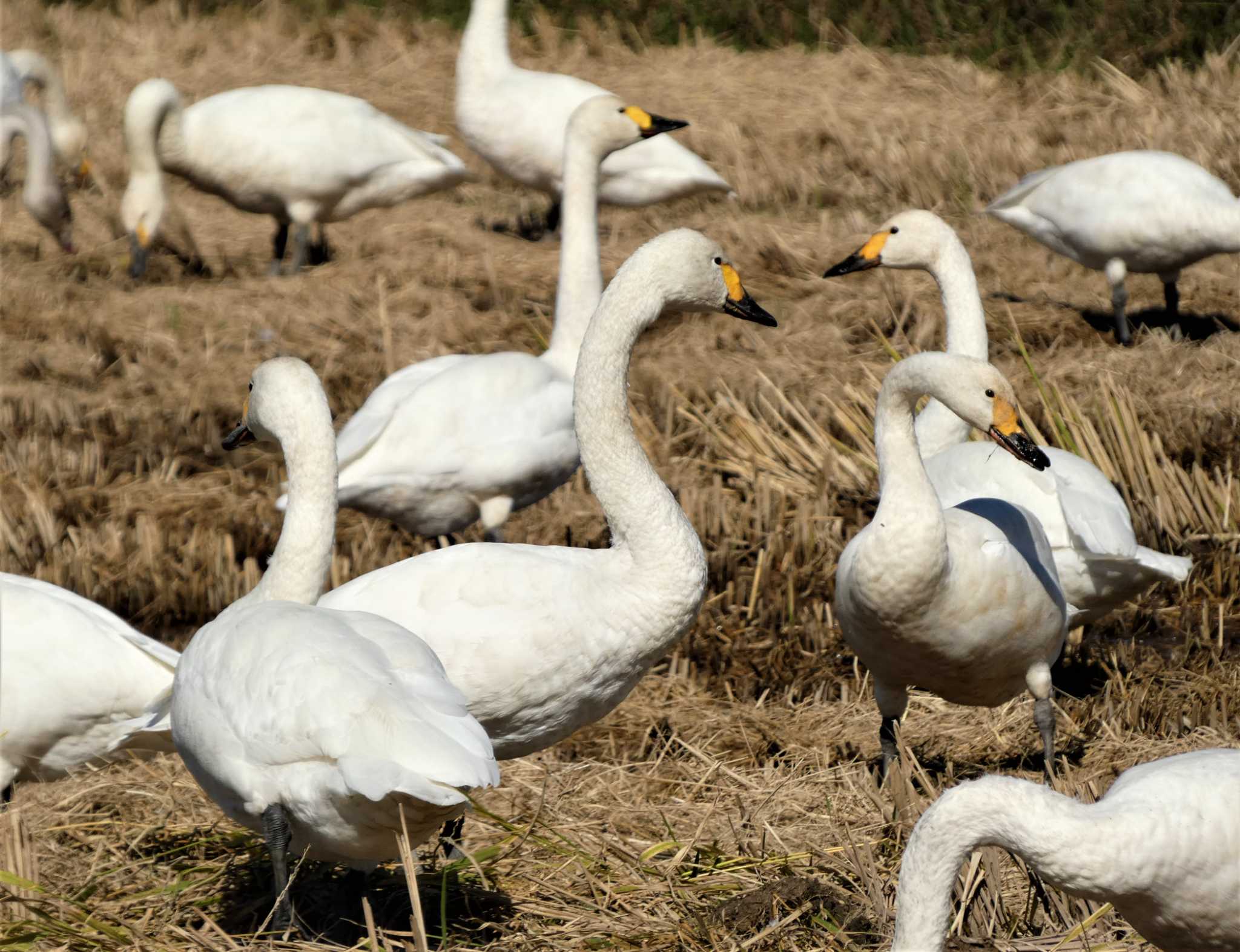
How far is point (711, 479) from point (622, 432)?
2.77 metres

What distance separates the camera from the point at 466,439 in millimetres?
5992

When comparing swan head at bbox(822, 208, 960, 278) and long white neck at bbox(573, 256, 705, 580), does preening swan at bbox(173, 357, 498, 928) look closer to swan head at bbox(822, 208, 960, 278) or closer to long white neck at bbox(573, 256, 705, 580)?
long white neck at bbox(573, 256, 705, 580)

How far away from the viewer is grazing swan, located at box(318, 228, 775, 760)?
386cm

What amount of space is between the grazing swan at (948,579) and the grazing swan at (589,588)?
60 cm

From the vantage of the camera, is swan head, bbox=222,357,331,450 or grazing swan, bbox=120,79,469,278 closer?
swan head, bbox=222,357,331,450

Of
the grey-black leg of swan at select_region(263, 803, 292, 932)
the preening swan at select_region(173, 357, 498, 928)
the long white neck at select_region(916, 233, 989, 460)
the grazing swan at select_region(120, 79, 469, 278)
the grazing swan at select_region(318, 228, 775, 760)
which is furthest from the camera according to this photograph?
the grazing swan at select_region(120, 79, 469, 278)

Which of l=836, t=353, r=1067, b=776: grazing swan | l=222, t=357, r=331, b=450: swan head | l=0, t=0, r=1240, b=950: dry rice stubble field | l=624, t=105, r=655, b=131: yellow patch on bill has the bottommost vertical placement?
l=0, t=0, r=1240, b=950: dry rice stubble field

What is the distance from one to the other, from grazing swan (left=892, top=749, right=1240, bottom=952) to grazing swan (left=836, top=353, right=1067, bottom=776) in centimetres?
126

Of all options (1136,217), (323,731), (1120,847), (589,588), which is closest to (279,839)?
(323,731)

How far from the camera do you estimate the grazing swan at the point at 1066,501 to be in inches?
202

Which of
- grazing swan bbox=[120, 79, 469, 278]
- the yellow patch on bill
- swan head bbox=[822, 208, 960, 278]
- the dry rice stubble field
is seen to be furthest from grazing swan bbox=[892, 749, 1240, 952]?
grazing swan bbox=[120, 79, 469, 278]

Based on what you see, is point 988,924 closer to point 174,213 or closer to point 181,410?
point 181,410

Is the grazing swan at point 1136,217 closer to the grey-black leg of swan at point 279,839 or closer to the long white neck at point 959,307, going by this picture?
the long white neck at point 959,307

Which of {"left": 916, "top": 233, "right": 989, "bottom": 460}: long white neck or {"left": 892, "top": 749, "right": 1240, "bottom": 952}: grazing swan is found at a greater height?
{"left": 892, "top": 749, "right": 1240, "bottom": 952}: grazing swan
